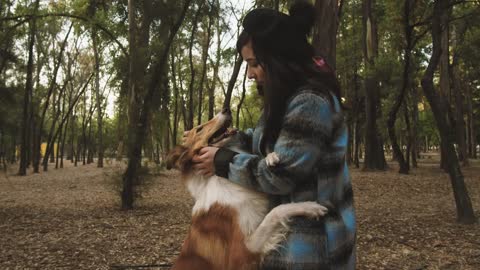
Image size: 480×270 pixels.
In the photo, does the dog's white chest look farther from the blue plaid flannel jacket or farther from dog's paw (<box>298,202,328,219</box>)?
dog's paw (<box>298,202,328,219</box>)

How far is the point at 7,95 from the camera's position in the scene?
12125mm

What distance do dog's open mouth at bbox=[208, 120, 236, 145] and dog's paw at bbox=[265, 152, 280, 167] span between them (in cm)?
33

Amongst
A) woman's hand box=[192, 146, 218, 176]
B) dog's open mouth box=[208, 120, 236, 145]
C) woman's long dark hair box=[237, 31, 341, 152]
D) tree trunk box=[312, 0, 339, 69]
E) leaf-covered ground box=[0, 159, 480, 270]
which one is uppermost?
tree trunk box=[312, 0, 339, 69]

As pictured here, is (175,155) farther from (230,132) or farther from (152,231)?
(152,231)

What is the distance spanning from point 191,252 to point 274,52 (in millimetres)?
849

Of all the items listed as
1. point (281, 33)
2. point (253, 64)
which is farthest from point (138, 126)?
point (281, 33)

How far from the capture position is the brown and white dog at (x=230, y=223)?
1562mm

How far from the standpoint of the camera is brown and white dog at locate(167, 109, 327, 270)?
1562 mm

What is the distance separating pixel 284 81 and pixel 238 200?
1.59ft

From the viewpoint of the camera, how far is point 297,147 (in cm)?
156

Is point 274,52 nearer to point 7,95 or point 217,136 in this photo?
point 217,136

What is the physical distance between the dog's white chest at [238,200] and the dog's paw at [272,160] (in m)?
0.15

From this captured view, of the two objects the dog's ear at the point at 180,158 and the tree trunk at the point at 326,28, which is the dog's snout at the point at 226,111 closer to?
the dog's ear at the point at 180,158

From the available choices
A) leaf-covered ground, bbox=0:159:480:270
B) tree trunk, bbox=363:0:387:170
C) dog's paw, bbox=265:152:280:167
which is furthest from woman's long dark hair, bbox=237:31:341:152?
tree trunk, bbox=363:0:387:170
